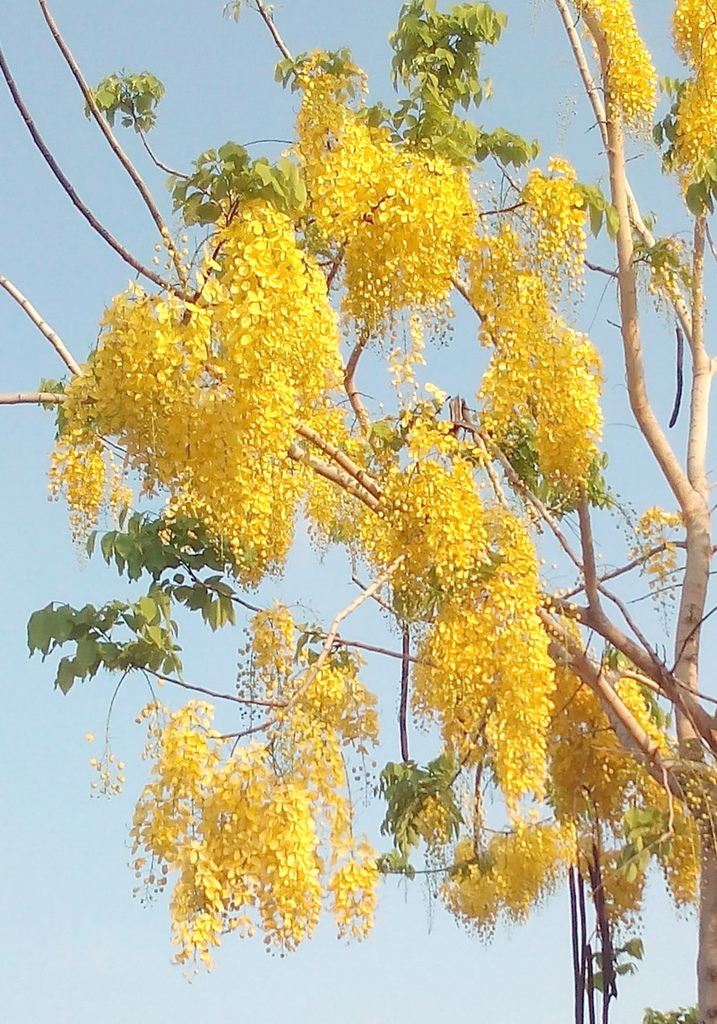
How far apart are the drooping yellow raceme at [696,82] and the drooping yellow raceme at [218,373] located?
86.0 inches

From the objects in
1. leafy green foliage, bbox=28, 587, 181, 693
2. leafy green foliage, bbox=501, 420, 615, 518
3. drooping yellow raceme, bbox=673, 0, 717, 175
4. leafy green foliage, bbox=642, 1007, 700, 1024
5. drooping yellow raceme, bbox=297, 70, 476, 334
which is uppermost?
drooping yellow raceme, bbox=673, 0, 717, 175

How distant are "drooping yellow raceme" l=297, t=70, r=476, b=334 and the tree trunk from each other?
2.08m

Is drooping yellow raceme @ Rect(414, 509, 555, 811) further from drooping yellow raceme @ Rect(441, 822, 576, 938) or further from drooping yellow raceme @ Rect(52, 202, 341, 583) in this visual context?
drooping yellow raceme @ Rect(441, 822, 576, 938)

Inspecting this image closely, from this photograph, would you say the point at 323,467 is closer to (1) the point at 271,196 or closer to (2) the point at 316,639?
(2) the point at 316,639

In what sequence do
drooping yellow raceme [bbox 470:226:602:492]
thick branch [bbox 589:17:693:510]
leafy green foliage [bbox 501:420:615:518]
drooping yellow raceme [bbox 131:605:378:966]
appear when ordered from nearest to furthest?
drooping yellow raceme [bbox 131:605:378:966]
drooping yellow raceme [bbox 470:226:602:492]
leafy green foliage [bbox 501:420:615:518]
thick branch [bbox 589:17:693:510]

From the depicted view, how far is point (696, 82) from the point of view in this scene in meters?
5.02

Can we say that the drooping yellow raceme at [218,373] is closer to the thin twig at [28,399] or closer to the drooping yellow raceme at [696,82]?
the thin twig at [28,399]

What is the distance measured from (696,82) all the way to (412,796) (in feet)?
9.61

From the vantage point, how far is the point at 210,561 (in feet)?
12.9

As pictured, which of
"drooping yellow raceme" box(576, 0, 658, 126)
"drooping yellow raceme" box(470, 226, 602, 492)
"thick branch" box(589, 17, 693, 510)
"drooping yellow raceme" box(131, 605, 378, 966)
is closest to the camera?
"drooping yellow raceme" box(131, 605, 378, 966)

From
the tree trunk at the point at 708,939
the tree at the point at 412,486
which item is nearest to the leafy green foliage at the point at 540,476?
the tree at the point at 412,486

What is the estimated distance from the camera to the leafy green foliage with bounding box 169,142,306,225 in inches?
129

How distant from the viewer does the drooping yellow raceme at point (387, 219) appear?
12.6 ft

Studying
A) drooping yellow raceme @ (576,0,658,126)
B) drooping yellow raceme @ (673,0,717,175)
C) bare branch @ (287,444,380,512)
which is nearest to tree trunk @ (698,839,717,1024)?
bare branch @ (287,444,380,512)
